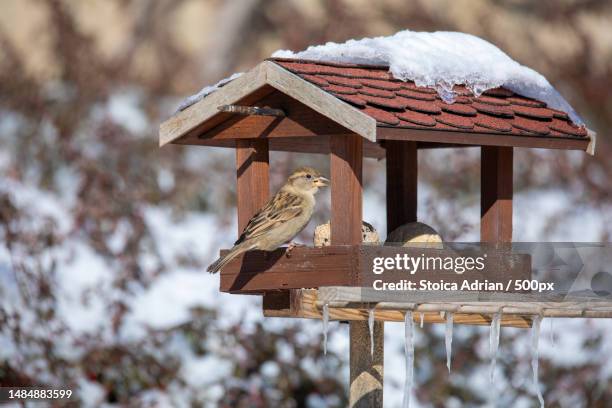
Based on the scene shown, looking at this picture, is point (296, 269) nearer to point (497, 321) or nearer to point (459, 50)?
point (497, 321)

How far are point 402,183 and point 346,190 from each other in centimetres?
80

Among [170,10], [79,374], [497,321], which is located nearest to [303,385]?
[79,374]

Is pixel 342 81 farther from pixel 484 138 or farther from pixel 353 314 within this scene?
pixel 353 314

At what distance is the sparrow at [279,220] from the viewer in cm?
473

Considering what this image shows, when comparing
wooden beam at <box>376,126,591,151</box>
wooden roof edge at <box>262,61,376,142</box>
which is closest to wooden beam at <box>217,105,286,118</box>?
wooden roof edge at <box>262,61,376,142</box>

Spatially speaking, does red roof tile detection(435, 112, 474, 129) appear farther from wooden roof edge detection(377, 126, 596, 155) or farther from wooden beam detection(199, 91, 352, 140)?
wooden beam detection(199, 91, 352, 140)

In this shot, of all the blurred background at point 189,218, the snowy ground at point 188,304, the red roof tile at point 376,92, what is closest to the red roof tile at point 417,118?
the red roof tile at point 376,92

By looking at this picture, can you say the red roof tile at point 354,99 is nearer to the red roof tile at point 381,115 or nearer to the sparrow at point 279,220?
the red roof tile at point 381,115

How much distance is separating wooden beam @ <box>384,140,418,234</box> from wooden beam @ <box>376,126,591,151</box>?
0.53 metres

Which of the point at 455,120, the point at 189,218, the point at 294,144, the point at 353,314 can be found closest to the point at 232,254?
the point at 353,314

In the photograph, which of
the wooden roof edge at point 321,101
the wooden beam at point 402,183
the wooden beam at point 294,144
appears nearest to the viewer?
the wooden roof edge at point 321,101

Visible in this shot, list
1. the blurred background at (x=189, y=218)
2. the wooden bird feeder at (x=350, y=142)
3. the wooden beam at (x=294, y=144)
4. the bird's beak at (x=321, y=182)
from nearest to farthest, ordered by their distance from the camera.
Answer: the wooden bird feeder at (x=350, y=142)
the bird's beak at (x=321, y=182)
the wooden beam at (x=294, y=144)
the blurred background at (x=189, y=218)

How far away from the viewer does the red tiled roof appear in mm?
4535

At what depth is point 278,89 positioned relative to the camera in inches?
182
